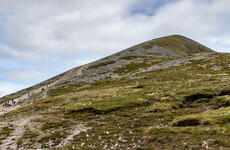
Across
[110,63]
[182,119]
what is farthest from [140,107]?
[110,63]

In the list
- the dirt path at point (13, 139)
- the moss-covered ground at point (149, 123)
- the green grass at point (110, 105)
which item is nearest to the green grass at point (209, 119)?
the moss-covered ground at point (149, 123)

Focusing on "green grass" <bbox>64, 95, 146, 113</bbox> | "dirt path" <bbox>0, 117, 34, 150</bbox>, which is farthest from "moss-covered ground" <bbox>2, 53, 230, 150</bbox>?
"dirt path" <bbox>0, 117, 34, 150</bbox>

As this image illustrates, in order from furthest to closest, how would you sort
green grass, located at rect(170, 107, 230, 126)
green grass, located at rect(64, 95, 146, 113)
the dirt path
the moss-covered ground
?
green grass, located at rect(64, 95, 146, 113) → the dirt path → green grass, located at rect(170, 107, 230, 126) → the moss-covered ground

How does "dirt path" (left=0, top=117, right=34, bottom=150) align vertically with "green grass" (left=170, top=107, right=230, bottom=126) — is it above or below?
below

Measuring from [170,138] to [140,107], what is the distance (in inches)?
659

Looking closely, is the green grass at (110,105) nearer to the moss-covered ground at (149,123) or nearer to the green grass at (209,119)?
the moss-covered ground at (149,123)

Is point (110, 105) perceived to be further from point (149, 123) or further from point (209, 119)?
point (209, 119)

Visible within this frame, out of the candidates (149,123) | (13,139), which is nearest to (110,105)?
(149,123)

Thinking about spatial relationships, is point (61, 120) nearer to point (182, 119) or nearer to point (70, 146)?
point (70, 146)

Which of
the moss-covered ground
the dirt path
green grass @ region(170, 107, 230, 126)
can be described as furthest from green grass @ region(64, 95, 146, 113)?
green grass @ region(170, 107, 230, 126)

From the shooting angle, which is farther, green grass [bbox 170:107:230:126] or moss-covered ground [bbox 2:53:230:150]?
green grass [bbox 170:107:230:126]

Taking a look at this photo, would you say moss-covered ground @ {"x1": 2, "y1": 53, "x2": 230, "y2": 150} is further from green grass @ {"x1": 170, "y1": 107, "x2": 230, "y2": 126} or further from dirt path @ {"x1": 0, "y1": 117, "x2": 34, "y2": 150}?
dirt path @ {"x1": 0, "y1": 117, "x2": 34, "y2": 150}

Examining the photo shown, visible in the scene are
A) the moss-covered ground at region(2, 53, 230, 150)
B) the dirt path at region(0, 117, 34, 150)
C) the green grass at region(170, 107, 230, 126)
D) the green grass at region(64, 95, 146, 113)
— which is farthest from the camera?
the green grass at region(64, 95, 146, 113)

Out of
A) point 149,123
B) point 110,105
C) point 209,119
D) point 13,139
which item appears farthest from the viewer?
point 110,105
